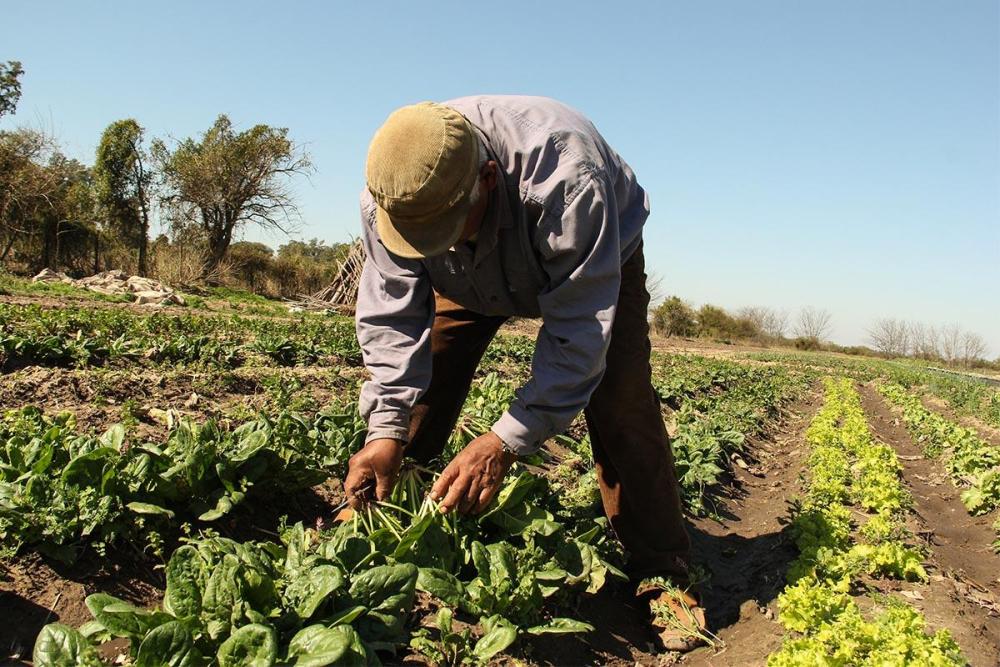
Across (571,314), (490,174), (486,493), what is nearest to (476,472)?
(486,493)

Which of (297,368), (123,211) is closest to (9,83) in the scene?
(123,211)

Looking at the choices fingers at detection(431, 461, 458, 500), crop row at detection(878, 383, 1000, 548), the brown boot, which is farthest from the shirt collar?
crop row at detection(878, 383, 1000, 548)

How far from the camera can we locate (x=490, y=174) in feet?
8.08

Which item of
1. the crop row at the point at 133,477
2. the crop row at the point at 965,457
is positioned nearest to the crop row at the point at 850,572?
the crop row at the point at 965,457

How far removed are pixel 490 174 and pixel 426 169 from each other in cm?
35

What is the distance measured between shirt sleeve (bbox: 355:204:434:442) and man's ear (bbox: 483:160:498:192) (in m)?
0.54

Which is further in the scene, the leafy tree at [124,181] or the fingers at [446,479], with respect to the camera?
the leafy tree at [124,181]

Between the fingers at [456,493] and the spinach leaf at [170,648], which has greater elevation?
the fingers at [456,493]

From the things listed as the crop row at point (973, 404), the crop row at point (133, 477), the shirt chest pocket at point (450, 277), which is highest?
the shirt chest pocket at point (450, 277)

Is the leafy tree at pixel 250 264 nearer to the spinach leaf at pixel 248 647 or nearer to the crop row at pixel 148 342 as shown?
the crop row at pixel 148 342

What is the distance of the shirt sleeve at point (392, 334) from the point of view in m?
2.83

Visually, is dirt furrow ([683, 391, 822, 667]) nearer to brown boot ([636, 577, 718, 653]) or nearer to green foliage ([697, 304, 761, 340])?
brown boot ([636, 577, 718, 653])

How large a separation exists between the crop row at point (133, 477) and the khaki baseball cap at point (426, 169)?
139 centimetres

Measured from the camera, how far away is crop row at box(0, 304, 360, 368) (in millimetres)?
6621
